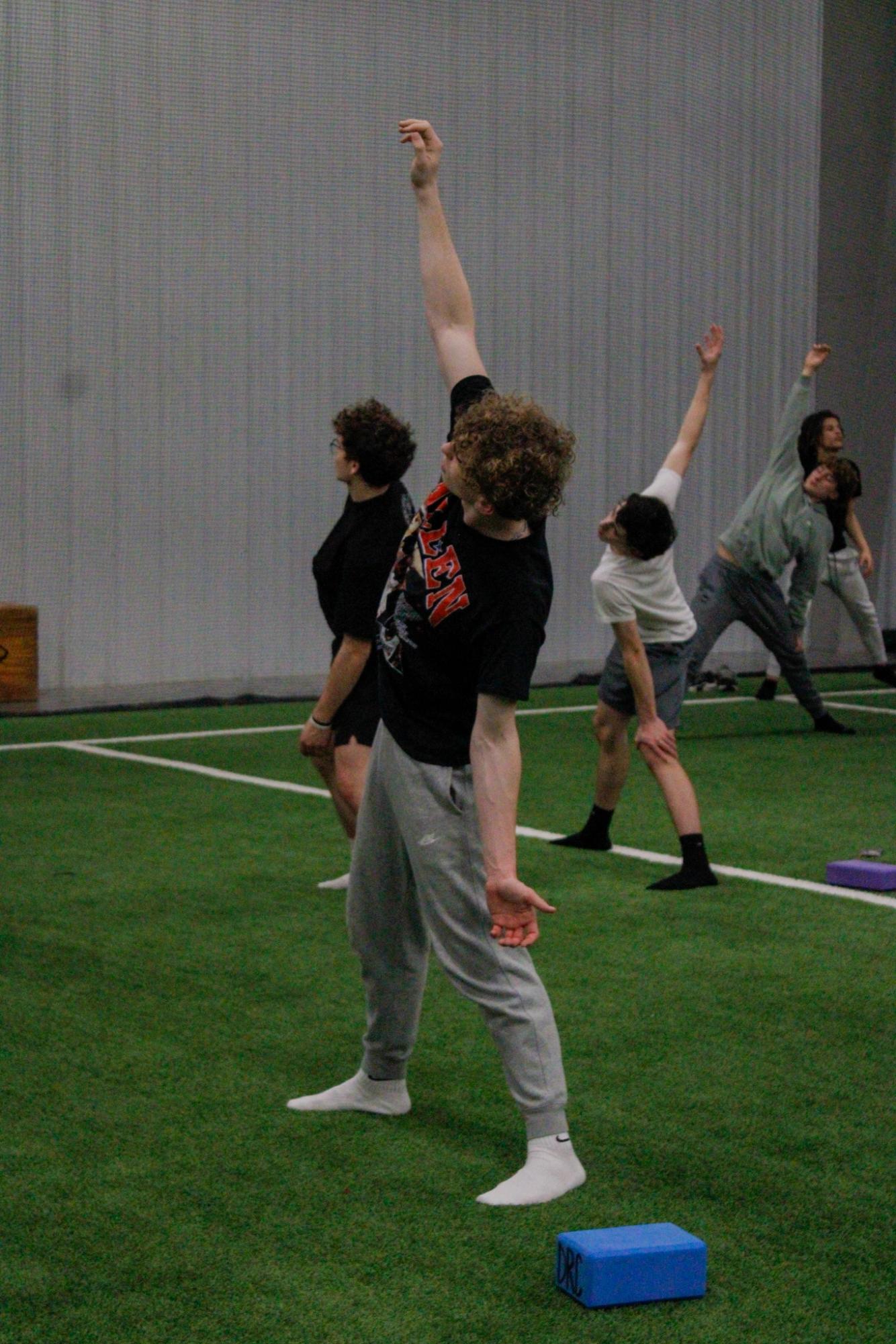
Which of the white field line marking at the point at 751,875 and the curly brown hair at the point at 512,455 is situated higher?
the curly brown hair at the point at 512,455

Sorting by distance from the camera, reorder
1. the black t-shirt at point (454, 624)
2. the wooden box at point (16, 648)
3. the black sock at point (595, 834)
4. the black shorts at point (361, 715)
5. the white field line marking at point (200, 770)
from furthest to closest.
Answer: the white field line marking at point (200, 770), the black sock at point (595, 834), the black shorts at point (361, 715), the wooden box at point (16, 648), the black t-shirt at point (454, 624)

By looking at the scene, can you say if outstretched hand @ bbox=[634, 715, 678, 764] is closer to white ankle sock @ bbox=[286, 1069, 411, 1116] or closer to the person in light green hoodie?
white ankle sock @ bbox=[286, 1069, 411, 1116]

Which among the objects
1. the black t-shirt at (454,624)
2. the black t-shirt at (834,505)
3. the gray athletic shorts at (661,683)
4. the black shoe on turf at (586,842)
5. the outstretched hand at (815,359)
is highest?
the outstretched hand at (815,359)

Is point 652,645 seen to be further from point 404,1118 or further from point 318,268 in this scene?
point 318,268

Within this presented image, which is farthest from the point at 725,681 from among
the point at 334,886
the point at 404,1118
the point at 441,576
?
the point at 441,576

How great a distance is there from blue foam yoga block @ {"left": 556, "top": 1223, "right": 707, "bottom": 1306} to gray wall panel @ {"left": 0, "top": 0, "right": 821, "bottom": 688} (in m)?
10.0

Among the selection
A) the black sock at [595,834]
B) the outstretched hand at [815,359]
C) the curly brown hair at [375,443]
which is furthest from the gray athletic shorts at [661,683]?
the outstretched hand at [815,359]

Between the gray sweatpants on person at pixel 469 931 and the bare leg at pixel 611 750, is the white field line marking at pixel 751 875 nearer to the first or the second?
the bare leg at pixel 611 750

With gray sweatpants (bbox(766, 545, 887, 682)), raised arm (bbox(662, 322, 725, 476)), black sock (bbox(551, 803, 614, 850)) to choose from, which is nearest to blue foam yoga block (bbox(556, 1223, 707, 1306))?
black sock (bbox(551, 803, 614, 850))

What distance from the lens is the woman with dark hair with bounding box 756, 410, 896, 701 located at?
416 inches

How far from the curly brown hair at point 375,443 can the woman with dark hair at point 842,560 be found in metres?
5.58

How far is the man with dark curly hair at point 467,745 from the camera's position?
131 inches

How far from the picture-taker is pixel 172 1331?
9.56 feet

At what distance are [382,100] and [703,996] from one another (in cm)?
1044
